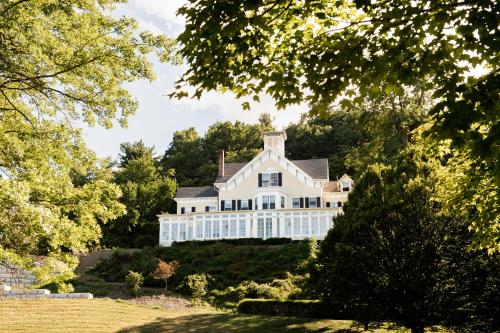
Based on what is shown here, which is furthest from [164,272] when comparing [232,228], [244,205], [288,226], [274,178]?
[274,178]

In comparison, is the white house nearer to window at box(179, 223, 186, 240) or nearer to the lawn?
window at box(179, 223, 186, 240)

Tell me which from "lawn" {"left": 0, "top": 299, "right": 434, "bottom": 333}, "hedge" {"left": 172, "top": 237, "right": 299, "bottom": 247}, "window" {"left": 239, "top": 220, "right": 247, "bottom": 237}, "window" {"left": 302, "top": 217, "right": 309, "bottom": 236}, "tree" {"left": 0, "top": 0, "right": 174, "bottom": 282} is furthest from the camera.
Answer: "window" {"left": 239, "top": 220, "right": 247, "bottom": 237}

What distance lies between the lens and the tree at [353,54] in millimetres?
6070

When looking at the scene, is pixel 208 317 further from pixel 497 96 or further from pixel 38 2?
pixel 497 96

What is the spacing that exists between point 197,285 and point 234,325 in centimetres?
1105

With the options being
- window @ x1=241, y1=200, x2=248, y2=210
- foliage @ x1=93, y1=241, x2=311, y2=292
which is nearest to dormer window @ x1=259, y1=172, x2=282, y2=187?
window @ x1=241, y1=200, x2=248, y2=210

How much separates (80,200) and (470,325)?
41.1 feet

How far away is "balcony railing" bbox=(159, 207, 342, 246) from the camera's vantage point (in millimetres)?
45625

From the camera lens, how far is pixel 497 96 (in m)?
6.04

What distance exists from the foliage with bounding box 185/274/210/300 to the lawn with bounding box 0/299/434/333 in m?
7.53

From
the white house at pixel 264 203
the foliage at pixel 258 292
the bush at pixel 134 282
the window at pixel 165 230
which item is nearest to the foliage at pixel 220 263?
the foliage at pixel 258 292

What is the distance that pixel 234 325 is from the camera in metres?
18.2

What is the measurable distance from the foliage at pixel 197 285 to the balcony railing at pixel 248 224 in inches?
604

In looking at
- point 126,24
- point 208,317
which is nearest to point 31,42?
point 126,24
